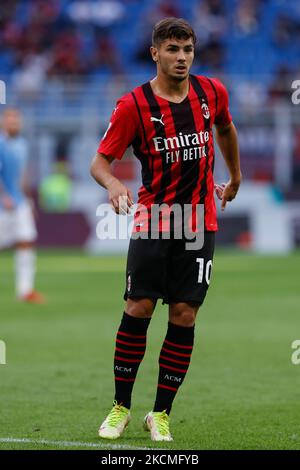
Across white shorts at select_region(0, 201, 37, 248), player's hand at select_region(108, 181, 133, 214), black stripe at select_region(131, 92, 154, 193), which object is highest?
black stripe at select_region(131, 92, 154, 193)

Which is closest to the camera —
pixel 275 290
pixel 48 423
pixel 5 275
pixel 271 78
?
pixel 48 423

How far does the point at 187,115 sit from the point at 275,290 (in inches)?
389

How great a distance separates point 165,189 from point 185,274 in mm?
492

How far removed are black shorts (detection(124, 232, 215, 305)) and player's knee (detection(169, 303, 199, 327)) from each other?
4cm

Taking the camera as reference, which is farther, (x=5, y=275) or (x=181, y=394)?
(x=5, y=275)

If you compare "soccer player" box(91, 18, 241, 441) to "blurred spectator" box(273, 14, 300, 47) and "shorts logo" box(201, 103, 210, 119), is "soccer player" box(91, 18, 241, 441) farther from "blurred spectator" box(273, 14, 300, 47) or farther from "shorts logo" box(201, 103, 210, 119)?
"blurred spectator" box(273, 14, 300, 47)

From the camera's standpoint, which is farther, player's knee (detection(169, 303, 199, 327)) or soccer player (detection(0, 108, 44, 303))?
soccer player (detection(0, 108, 44, 303))

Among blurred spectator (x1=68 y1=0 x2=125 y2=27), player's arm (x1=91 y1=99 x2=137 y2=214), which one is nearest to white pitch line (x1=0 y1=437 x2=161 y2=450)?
player's arm (x1=91 y1=99 x2=137 y2=214)

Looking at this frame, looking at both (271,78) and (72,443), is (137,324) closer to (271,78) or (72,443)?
(72,443)

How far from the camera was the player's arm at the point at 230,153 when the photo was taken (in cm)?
663

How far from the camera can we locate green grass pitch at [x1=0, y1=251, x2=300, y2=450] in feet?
20.9

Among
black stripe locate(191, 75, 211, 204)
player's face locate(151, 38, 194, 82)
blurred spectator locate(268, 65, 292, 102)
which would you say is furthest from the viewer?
blurred spectator locate(268, 65, 292, 102)

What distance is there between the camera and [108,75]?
2948cm

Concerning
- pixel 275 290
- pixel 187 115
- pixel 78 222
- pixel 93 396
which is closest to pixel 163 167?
pixel 187 115
